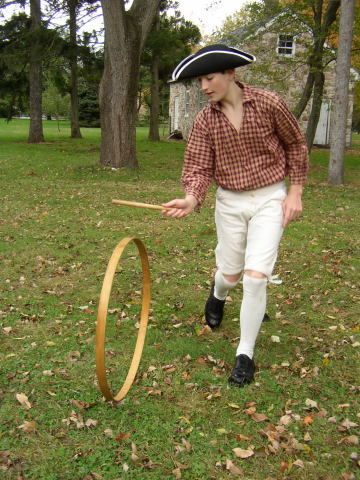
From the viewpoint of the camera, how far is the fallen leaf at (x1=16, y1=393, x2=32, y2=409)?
13.1ft

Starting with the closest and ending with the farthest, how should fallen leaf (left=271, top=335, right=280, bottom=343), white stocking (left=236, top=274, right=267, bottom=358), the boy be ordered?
the boy < white stocking (left=236, top=274, right=267, bottom=358) < fallen leaf (left=271, top=335, right=280, bottom=343)

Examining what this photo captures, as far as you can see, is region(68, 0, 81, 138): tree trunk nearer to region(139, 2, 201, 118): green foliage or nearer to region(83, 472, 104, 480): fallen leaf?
region(139, 2, 201, 118): green foliage

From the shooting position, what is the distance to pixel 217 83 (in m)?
3.91

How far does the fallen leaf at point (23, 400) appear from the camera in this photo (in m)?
3.99

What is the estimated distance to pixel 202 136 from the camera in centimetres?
426

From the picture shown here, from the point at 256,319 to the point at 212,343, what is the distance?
932 mm

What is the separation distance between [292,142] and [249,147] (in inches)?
13.5

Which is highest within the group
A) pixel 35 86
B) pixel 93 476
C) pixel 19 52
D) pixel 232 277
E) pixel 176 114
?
pixel 19 52

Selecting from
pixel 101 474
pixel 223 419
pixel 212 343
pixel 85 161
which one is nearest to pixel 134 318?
pixel 212 343

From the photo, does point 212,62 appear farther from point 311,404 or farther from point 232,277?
point 311,404

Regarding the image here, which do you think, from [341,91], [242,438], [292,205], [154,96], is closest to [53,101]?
[154,96]

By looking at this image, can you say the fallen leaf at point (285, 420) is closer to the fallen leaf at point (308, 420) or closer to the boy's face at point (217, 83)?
the fallen leaf at point (308, 420)

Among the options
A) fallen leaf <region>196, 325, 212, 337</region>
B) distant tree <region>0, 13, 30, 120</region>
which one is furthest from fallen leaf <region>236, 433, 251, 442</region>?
distant tree <region>0, 13, 30, 120</region>

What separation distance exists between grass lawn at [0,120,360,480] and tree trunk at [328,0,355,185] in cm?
564
